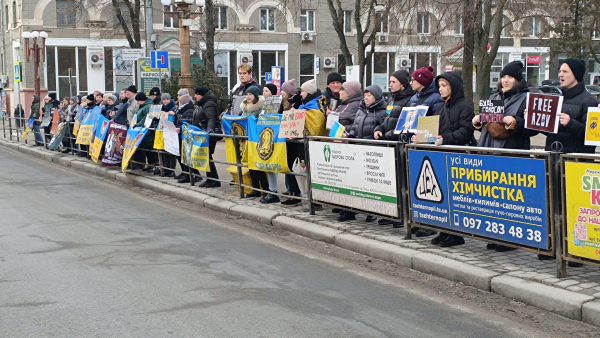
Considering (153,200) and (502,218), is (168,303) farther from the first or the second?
(153,200)

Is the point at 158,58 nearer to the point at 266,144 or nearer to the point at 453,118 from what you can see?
the point at 266,144

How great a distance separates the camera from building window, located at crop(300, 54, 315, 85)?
52.7 meters

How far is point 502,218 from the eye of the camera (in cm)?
680

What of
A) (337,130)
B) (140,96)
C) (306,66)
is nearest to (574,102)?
(337,130)

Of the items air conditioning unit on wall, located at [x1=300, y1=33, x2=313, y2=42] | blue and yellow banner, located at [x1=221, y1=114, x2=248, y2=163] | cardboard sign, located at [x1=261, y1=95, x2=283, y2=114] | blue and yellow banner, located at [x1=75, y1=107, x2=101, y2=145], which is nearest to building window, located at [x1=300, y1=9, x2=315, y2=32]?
air conditioning unit on wall, located at [x1=300, y1=33, x2=313, y2=42]

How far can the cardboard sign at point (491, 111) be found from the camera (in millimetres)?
7133

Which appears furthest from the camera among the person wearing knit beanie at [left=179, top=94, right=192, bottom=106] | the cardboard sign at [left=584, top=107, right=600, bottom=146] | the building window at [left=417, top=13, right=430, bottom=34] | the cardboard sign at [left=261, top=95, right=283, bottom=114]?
the building window at [left=417, top=13, right=430, bottom=34]

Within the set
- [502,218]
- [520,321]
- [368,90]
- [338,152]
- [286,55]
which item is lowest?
[520,321]

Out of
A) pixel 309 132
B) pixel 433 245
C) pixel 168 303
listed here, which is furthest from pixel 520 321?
pixel 309 132

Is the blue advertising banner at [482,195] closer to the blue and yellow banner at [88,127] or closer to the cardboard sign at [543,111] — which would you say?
the cardboard sign at [543,111]

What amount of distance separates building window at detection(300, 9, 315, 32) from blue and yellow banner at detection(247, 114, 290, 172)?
4202 cm

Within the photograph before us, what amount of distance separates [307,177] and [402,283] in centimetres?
326

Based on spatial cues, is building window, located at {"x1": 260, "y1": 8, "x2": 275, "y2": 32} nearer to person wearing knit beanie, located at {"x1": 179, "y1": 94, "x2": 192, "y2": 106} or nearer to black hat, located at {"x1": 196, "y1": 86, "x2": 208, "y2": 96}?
person wearing knit beanie, located at {"x1": 179, "y1": 94, "x2": 192, "y2": 106}

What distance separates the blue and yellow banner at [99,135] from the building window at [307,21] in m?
36.1
